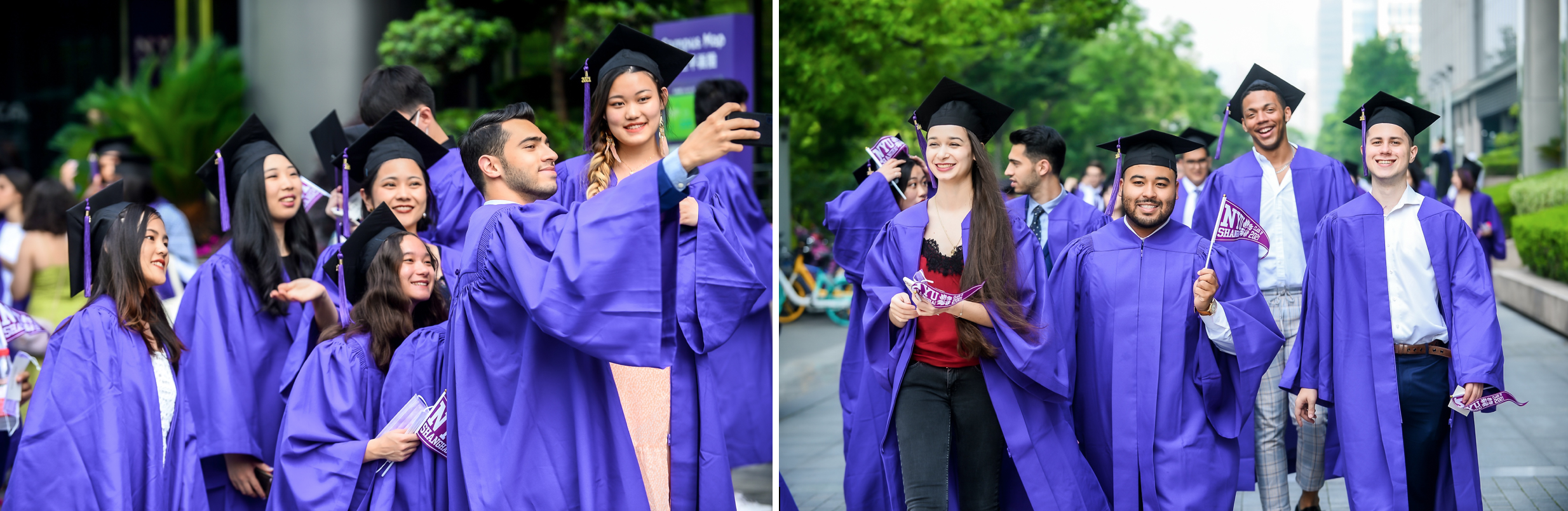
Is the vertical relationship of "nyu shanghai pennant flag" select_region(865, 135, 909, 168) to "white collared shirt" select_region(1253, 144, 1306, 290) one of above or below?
above

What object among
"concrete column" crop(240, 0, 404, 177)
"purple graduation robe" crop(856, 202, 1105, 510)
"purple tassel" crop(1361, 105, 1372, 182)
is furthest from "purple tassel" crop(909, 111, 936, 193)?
"concrete column" crop(240, 0, 404, 177)

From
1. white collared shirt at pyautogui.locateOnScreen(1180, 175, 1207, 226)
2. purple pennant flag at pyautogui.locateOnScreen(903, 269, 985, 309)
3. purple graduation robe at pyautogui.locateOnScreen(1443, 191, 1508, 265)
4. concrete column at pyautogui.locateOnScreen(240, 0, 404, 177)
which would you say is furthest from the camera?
concrete column at pyautogui.locateOnScreen(240, 0, 404, 177)

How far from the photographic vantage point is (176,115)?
15648 millimetres

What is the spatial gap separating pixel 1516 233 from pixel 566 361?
43.9 ft

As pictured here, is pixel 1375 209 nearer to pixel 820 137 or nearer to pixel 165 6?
pixel 820 137

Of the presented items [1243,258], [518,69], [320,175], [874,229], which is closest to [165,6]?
[518,69]

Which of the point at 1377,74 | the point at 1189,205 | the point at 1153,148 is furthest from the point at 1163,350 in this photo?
the point at 1377,74

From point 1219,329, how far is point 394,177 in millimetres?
3091

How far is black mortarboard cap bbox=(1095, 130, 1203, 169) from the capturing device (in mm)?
4539

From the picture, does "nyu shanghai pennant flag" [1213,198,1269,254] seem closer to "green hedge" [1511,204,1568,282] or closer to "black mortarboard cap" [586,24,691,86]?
"black mortarboard cap" [586,24,691,86]

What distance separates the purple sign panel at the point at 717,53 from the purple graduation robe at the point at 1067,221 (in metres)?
4.67

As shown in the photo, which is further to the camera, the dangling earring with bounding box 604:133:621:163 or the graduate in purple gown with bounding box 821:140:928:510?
the graduate in purple gown with bounding box 821:140:928:510

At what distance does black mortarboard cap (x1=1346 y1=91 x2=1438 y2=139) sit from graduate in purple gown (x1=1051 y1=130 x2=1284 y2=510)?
769 mm

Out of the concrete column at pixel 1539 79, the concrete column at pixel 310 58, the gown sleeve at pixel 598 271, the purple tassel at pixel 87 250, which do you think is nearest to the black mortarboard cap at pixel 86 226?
the purple tassel at pixel 87 250
